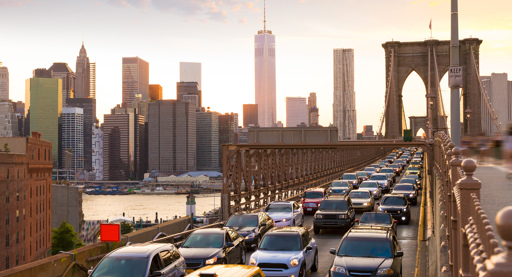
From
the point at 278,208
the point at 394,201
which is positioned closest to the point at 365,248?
the point at 278,208

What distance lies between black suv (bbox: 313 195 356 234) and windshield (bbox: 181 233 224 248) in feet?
31.9

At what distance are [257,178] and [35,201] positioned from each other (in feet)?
285

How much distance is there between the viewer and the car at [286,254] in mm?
15891

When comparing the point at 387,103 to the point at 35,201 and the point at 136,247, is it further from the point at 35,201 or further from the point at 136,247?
the point at 136,247

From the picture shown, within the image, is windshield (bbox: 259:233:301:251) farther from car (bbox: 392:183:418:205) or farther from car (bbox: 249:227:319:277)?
car (bbox: 392:183:418:205)

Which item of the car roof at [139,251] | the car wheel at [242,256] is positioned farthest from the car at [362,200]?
the car roof at [139,251]

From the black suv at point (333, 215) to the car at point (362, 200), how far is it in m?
5.92

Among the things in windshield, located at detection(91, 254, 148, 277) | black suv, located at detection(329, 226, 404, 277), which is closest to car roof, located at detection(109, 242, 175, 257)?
windshield, located at detection(91, 254, 148, 277)

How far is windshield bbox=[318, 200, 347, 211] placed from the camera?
27.1 m

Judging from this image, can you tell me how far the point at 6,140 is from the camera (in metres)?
127

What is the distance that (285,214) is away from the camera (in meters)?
27.5

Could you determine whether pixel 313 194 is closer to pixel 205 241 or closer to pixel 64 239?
pixel 205 241

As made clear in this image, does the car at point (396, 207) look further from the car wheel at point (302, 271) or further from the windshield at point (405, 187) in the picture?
the car wheel at point (302, 271)

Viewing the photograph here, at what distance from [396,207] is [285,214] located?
5734 mm
